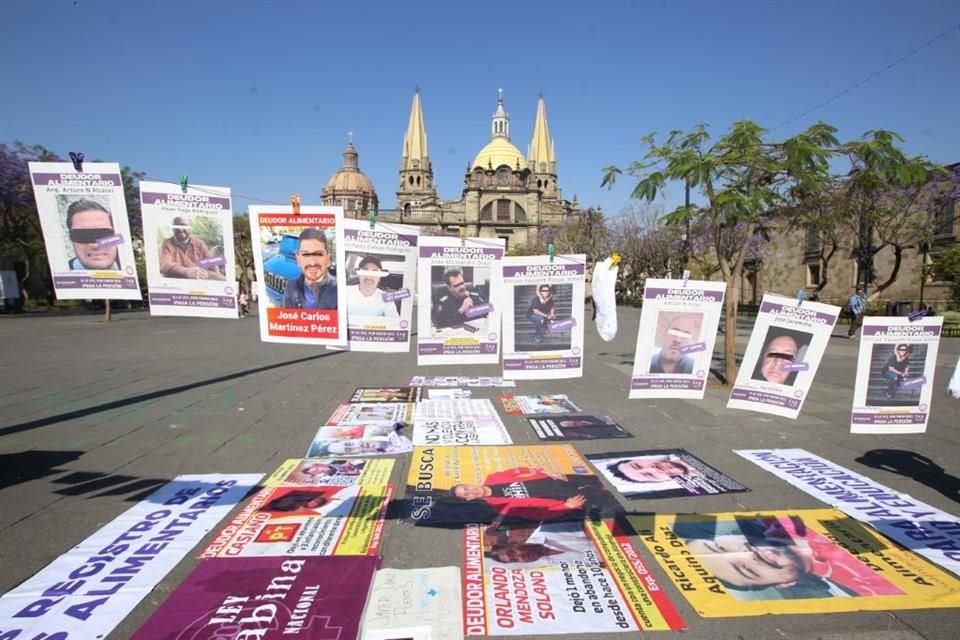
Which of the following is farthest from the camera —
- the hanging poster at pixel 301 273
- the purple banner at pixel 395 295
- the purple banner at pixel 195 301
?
the purple banner at pixel 395 295

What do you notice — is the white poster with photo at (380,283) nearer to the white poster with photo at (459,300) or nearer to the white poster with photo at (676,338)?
the white poster with photo at (459,300)

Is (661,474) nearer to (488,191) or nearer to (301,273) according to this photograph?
(301,273)

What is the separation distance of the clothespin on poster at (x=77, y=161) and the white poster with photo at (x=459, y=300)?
7.28ft

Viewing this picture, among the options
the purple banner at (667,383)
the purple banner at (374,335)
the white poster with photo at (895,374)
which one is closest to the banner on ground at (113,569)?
the purple banner at (374,335)

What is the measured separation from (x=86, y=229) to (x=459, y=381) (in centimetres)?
696

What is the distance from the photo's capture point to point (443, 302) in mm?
4055

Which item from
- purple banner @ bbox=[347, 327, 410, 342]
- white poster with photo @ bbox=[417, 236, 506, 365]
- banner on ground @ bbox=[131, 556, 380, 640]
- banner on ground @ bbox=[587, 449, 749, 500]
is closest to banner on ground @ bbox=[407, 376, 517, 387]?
banner on ground @ bbox=[587, 449, 749, 500]

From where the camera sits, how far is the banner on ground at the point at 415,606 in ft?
8.23

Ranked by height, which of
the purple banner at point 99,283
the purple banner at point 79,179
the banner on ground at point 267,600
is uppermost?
the purple banner at point 79,179

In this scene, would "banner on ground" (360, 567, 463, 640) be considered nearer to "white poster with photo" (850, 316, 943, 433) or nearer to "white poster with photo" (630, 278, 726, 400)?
"white poster with photo" (630, 278, 726, 400)

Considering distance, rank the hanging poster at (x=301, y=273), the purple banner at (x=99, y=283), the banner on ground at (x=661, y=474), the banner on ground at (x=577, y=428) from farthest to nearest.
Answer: the banner on ground at (x=577, y=428) → the banner on ground at (x=661, y=474) → the hanging poster at (x=301, y=273) → the purple banner at (x=99, y=283)

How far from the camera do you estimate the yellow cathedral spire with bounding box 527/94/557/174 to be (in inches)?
3799

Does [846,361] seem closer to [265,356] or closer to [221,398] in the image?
[221,398]

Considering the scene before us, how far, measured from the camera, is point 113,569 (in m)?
3.06
